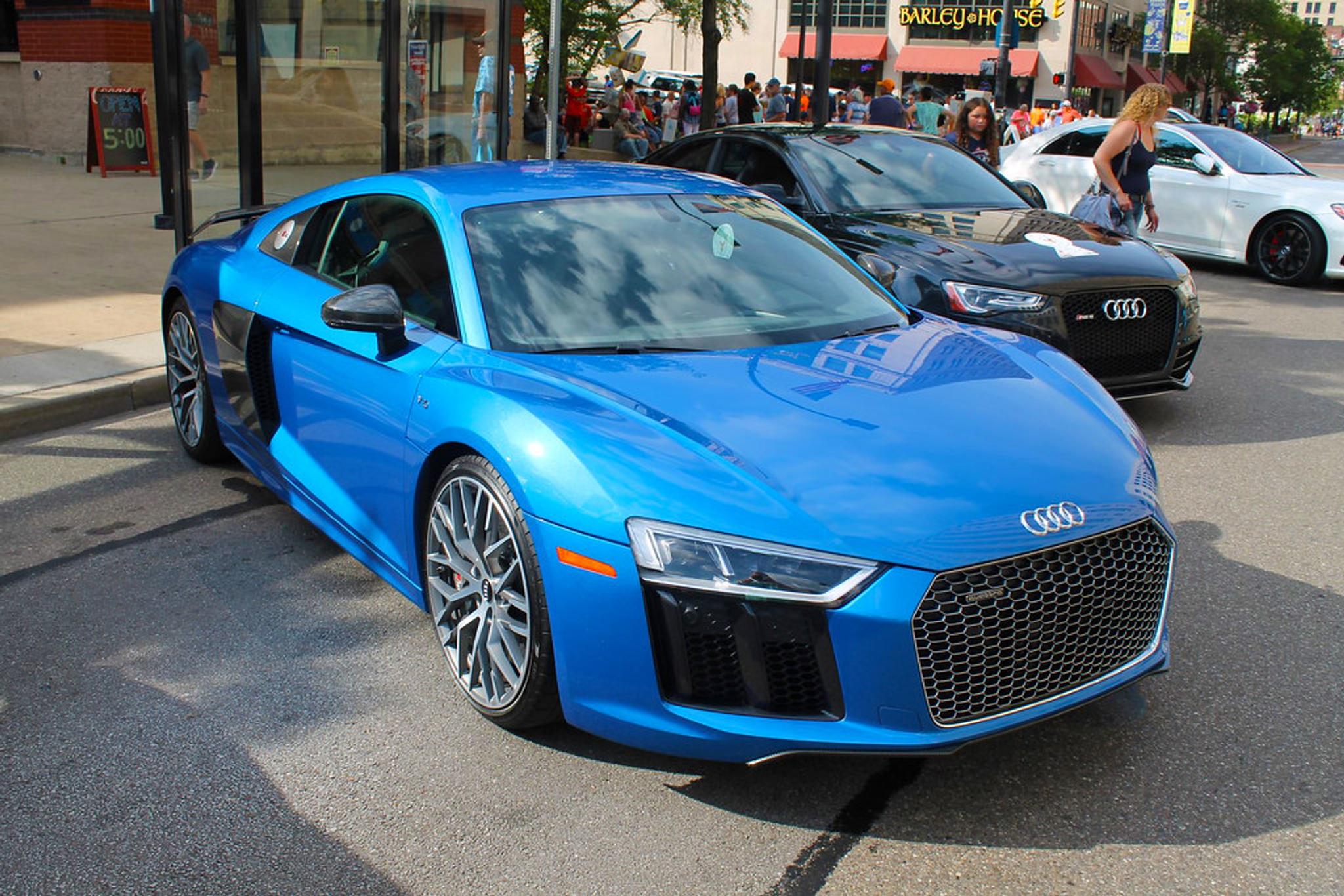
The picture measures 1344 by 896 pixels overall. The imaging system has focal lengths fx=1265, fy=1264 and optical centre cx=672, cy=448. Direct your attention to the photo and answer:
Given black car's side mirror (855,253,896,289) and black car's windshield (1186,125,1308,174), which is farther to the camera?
black car's windshield (1186,125,1308,174)

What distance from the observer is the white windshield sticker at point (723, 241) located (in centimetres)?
427

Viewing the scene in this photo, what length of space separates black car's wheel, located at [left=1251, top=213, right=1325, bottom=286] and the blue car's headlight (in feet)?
36.2

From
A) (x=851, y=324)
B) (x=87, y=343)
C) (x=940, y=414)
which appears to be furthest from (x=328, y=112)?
(x=940, y=414)

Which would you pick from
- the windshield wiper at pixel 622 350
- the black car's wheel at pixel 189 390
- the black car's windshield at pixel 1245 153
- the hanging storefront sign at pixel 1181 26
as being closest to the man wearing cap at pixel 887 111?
the black car's windshield at pixel 1245 153

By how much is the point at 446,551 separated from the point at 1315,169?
3888cm

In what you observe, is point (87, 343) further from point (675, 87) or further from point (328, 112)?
point (675, 87)

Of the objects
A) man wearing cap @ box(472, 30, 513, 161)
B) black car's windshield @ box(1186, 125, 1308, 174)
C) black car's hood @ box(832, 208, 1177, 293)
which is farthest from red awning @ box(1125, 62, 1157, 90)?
black car's hood @ box(832, 208, 1177, 293)

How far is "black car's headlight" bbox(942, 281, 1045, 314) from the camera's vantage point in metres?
6.24

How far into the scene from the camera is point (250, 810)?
3047 millimetres

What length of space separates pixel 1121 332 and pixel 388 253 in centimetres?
383

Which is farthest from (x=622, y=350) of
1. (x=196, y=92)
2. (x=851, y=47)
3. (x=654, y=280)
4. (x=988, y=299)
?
(x=851, y=47)

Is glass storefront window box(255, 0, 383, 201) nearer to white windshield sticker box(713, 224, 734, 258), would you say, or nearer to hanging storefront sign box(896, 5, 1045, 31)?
white windshield sticker box(713, 224, 734, 258)

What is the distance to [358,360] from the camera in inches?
158

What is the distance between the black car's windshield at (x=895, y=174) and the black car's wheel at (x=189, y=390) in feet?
12.3
